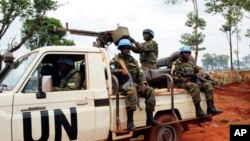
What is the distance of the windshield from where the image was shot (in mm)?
5505

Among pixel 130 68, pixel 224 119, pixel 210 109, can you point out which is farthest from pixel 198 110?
pixel 224 119

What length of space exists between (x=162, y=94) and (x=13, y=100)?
284 cm

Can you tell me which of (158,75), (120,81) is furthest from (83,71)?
(158,75)

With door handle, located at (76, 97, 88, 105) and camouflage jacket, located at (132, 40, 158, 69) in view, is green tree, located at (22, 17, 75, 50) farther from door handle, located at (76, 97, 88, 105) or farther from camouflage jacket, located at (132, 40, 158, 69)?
door handle, located at (76, 97, 88, 105)

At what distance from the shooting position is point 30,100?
5387mm

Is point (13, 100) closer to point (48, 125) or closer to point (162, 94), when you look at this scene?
point (48, 125)

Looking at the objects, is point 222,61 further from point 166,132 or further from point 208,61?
point 166,132

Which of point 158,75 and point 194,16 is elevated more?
point 194,16

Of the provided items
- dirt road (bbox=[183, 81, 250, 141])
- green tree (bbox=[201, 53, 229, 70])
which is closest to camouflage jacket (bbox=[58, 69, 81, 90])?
dirt road (bbox=[183, 81, 250, 141])

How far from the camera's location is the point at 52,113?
18.2ft

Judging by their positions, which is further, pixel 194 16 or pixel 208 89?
pixel 194 16

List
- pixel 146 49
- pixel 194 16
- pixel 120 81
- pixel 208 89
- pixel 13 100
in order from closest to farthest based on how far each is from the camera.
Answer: pixel 13 100 → pixel 120 81 → pixel 208 89 → pixel 146 49 → pixel 194 16

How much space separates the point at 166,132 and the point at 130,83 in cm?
142

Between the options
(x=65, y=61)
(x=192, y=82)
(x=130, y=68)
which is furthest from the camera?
(x=192, y=82)
